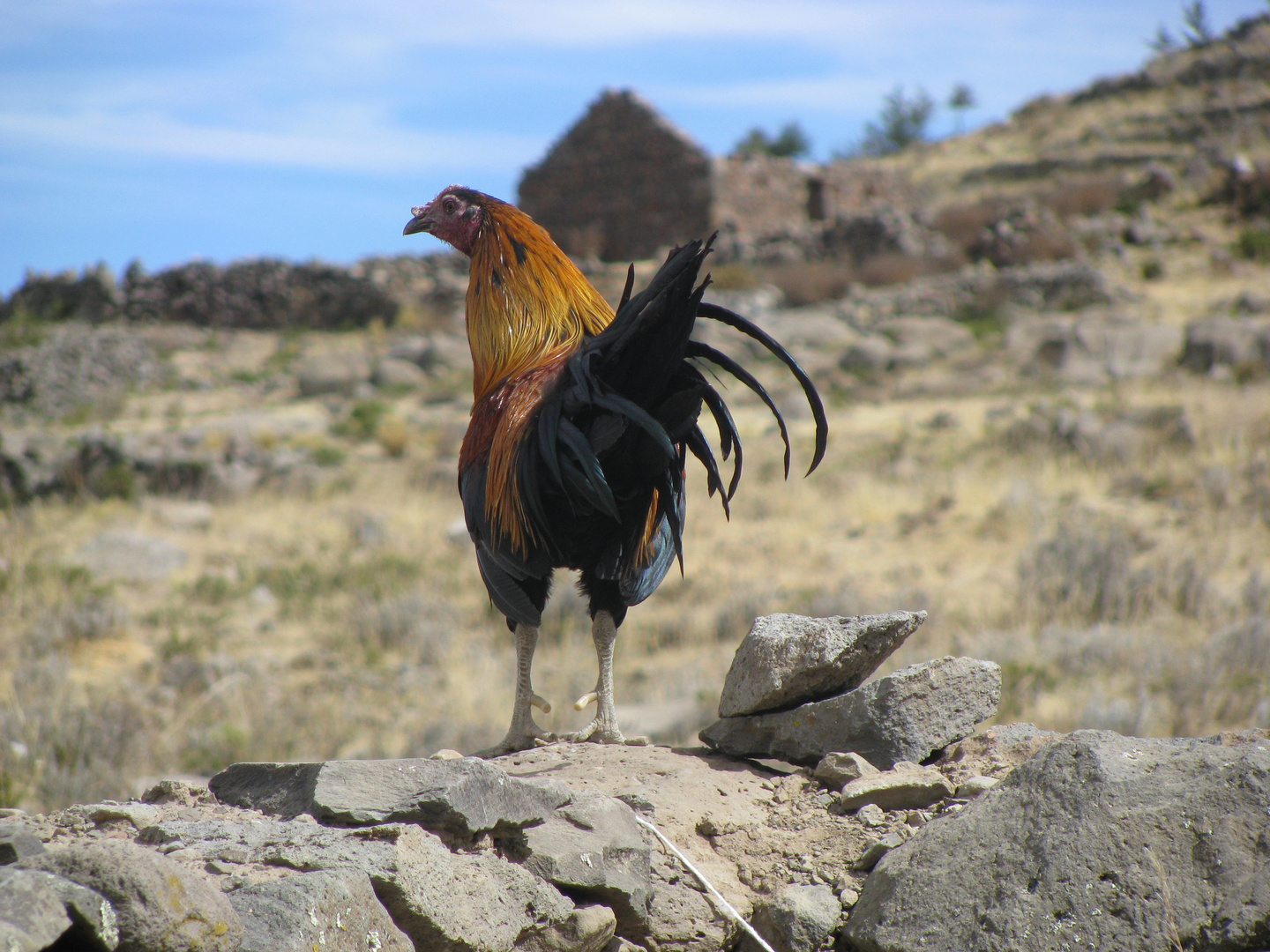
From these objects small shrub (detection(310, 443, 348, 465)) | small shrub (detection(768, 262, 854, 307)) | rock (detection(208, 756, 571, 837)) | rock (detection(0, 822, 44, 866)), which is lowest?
rock (detection(208, 756, 571, 837))

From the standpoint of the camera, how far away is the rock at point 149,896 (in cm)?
179

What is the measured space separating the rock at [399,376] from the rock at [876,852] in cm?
1610

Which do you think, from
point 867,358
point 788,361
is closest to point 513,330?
point 788,361

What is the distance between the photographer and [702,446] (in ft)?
12.5

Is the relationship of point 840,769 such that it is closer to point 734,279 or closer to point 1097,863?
point 1097,863

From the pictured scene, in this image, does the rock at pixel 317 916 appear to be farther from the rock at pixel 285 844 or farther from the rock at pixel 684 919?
the rock at pixel 684 919

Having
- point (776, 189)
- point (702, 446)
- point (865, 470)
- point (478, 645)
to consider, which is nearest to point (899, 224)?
point (776, 189)

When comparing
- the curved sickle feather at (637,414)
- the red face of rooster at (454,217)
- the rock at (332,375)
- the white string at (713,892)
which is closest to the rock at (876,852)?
the white string at (713,892)

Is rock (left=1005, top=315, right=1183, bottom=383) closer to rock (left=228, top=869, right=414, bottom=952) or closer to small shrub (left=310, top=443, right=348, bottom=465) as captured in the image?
small shrub (left=310, top=443, right=348, bottom=465)

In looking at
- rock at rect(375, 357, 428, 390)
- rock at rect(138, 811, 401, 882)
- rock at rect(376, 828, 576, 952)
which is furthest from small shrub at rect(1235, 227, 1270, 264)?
rock at rect(138, 811, 401, 882)

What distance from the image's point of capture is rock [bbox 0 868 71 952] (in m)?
1.57

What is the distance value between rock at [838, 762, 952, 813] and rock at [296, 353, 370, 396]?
16.2 meters

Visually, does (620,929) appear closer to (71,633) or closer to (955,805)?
(955,805)

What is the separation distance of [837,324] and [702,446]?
57.9ft
